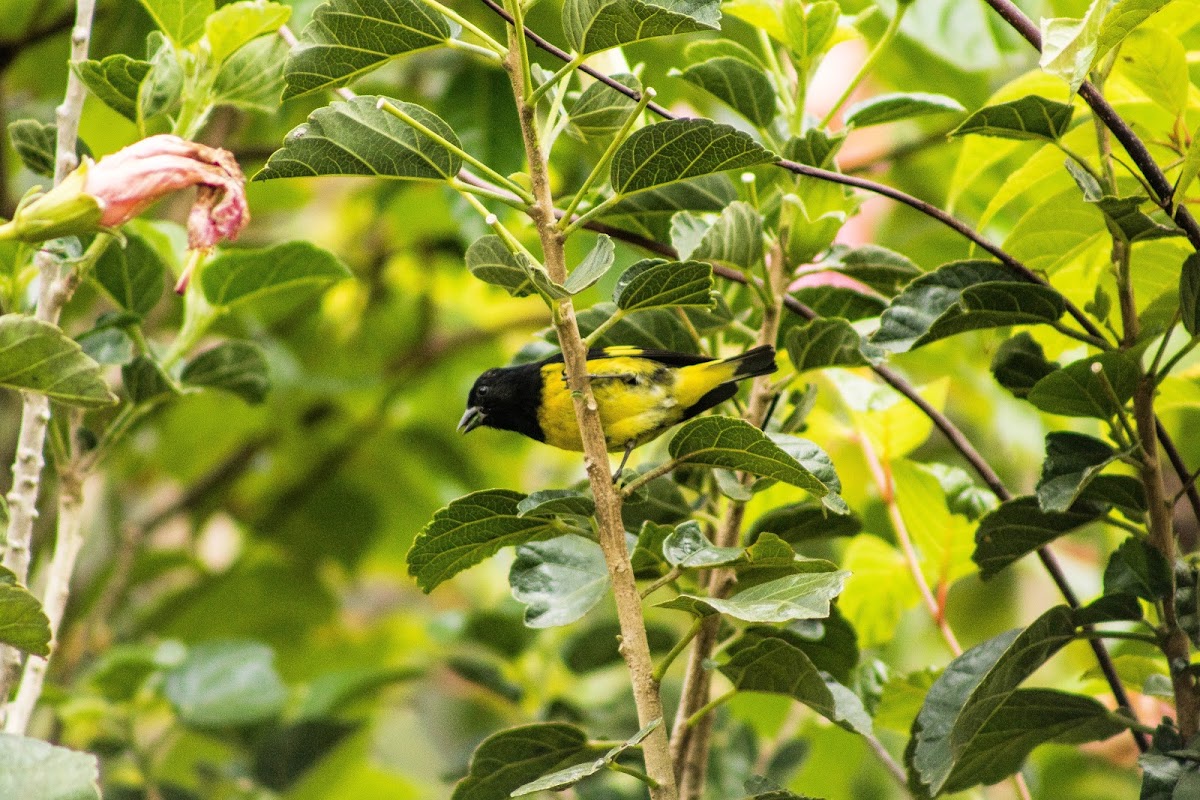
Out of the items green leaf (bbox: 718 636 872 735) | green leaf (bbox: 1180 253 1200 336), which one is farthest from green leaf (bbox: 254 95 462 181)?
green leaf (bbox: 1180 253 1200 336)

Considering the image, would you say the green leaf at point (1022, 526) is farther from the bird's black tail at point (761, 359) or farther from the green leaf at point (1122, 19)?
the green leaf at point (1122, 19)

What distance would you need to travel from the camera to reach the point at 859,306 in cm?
116

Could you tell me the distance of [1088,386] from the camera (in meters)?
0.90

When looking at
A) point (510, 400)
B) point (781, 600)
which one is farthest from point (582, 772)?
point (510, 400)

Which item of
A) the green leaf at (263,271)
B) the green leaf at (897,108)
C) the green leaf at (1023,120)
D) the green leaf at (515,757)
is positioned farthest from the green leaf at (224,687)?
the green leaf at (1023,120)

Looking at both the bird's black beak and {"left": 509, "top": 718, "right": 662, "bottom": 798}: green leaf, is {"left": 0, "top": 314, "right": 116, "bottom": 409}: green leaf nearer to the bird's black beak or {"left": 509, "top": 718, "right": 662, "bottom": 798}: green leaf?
{"left": 509, "top": 718, "right": 662, "bottom": 798}: green leaf

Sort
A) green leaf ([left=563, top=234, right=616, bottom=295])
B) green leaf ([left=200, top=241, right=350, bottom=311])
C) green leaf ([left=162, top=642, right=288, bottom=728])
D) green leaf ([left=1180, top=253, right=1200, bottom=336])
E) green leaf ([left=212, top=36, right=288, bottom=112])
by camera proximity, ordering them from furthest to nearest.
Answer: green leaf ([left=162, top=642, right=288, bottom=728]), green leaf ([left=200, top=241, right=350, bottom=311]), green leaf ([left=212, top=36, right=288, bottom=112]), green leaf ([left=1180, top=253, right=1200, bottom=336]), green leaf ([left=563, top=234, right=616, bottom=295])

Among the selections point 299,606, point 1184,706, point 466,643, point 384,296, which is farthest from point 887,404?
point 384,296

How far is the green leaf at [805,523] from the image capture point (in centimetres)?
108

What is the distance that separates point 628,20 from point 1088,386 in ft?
1.44

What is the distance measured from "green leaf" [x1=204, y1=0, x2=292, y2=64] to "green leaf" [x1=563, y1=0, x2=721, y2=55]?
0.33m

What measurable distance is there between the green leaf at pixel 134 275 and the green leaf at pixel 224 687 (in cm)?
69

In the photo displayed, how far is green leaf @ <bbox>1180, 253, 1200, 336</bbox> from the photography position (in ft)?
2.83

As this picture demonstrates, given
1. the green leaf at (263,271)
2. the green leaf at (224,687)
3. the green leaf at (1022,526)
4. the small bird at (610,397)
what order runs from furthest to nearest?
the green leaf at (224,687) → the small bird at (610,397) → the green leaf at (263,271) → the green leaf at (1022,526)
